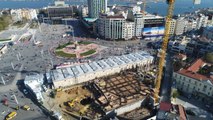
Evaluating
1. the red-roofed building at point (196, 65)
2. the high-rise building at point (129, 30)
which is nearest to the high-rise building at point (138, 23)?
the high-rise building at point (129, 30)

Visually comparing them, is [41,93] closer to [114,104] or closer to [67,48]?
[114,104]

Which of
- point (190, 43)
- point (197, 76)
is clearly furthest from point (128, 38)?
point (197, 76)

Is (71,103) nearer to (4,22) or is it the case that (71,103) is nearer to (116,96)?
(116,96)

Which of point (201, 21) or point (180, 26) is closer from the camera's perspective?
point (180, 26)

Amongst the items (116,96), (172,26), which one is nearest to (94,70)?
(116,96)

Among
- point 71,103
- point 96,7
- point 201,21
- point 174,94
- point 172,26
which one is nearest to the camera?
point 71,103

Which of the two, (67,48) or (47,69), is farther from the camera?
(67,48)

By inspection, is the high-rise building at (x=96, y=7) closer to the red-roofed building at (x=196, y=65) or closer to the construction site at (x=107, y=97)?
the construction site at (x=107, y=97)

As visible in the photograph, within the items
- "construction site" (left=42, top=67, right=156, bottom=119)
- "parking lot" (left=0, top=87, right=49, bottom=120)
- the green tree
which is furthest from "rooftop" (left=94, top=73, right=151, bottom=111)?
"parking lot" (left=0, top=87, right=49, bottom=120)

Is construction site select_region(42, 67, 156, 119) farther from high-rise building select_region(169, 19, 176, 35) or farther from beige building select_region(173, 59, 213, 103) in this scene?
high-rise building select_region(169, 19, 176, 35)
